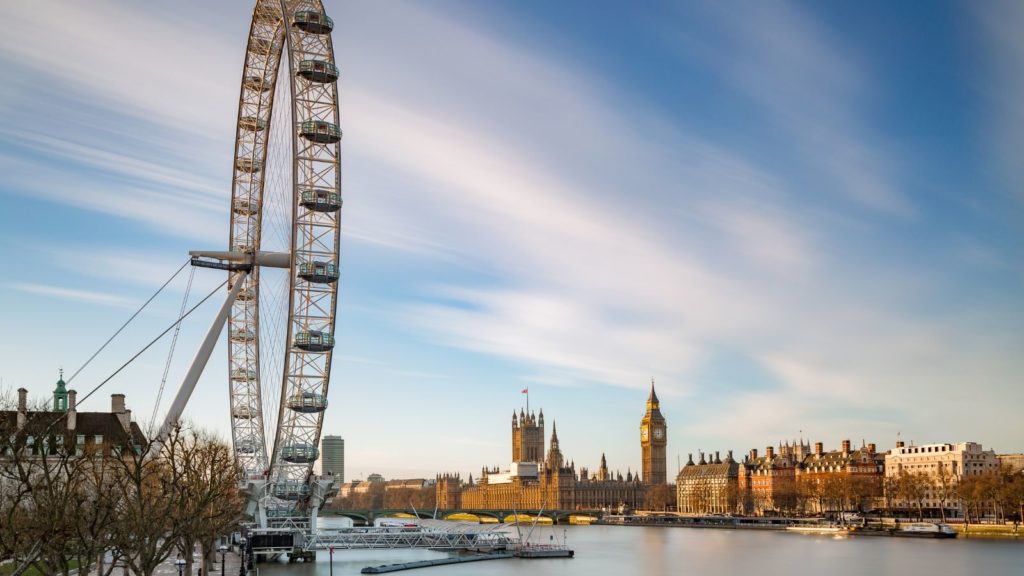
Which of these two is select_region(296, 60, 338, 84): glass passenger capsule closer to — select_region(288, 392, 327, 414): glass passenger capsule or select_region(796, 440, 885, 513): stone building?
select_region(288, 392, 327, 414): glass passenger capsule

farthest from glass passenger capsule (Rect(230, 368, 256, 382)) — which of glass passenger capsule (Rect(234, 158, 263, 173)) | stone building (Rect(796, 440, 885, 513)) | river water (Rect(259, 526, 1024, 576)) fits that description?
stone building (Rect(796, 440, 885, 513))

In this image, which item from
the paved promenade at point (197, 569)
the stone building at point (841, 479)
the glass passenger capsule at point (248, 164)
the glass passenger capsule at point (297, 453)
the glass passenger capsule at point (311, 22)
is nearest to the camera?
the glass passenger capsule at point (311, 22)

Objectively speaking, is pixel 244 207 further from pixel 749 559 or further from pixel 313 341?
pixel 749 559

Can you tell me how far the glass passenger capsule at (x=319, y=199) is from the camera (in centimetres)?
6012

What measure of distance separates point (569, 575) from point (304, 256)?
31362 mm

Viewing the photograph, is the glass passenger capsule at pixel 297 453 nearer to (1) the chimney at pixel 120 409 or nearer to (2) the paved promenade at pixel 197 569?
(2) the paved promenade at pixel 197 569

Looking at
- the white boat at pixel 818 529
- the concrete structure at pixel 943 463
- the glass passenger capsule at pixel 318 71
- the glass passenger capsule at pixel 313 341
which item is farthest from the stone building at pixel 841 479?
the glass passenger capsule at pixel 318 71

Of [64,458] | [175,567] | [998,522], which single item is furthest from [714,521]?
[64,458]

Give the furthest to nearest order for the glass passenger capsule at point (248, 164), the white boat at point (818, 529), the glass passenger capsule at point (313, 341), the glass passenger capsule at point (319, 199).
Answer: the white boat at point (818, 529) < the glass passenger capsule at point (248, 164) < the glass passenger capsule at point (313, 341) < the glass passenger capsule at point (319, 199)

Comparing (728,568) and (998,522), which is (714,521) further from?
(728,568)

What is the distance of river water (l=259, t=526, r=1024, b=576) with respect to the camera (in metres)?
75.7

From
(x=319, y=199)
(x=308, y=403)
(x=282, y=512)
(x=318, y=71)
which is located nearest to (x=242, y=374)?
(x=282, y=512)

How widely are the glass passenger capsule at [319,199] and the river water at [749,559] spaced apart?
24.5 metres

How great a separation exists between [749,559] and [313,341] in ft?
147
